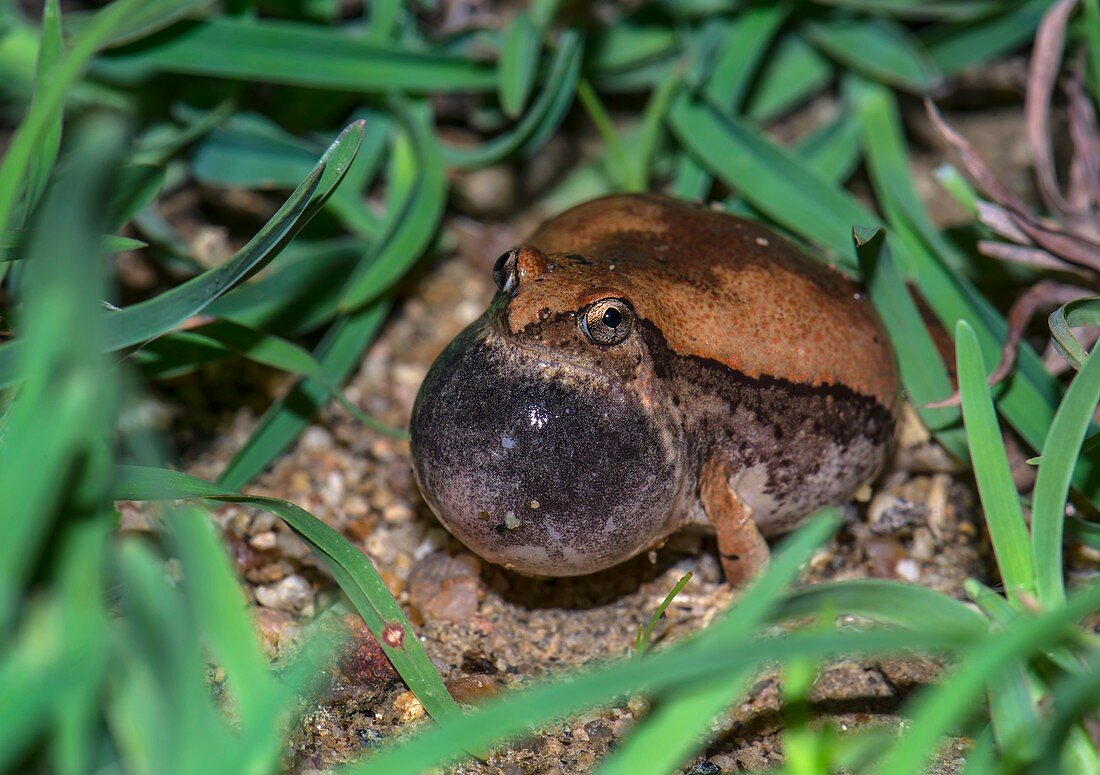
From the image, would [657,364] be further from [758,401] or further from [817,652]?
[817,652]

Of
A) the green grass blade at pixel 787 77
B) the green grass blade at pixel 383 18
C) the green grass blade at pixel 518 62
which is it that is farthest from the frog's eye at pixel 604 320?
the green grass blade at pixel 787 77

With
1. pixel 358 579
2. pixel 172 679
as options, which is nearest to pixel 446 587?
pixel 358 579

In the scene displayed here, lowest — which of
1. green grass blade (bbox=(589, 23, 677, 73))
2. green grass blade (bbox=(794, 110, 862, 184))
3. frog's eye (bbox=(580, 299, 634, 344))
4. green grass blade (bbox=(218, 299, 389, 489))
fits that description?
green grass blade (bbox=(218, 299, 389, 489))

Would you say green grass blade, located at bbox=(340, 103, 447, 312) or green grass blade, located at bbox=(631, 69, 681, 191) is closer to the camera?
green grass blade, located at bbox=(340, 103, 447, 312)

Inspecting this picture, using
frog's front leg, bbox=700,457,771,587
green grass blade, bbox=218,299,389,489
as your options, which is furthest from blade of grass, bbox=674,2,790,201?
frog's front leg, bbox=700,457,771,587

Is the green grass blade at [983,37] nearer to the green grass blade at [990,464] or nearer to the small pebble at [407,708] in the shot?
the green grass blade at [990,464]

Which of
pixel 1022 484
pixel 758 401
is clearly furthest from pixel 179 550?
pixel 1022 484

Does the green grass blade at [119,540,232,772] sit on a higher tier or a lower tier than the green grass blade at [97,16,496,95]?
lower

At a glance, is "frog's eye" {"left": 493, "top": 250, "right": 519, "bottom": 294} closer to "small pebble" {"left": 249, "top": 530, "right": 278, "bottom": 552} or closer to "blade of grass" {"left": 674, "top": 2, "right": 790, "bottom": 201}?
"small pebble" {"left": 249, "top": 530, "right": 278, "bottom": 552}
